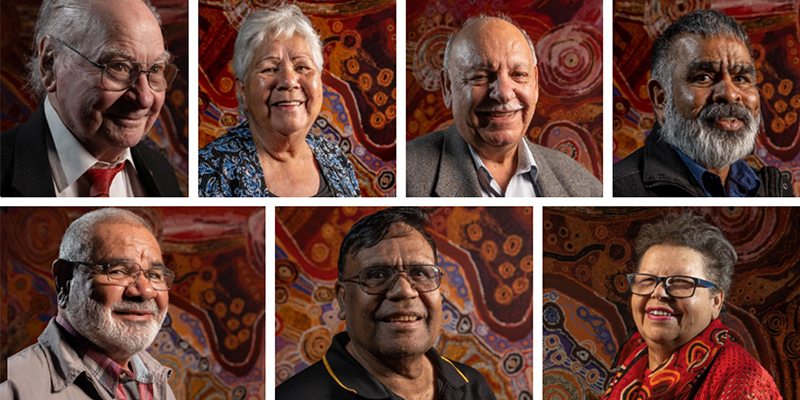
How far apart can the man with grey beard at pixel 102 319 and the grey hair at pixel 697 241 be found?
1.37 m

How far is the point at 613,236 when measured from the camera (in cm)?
259

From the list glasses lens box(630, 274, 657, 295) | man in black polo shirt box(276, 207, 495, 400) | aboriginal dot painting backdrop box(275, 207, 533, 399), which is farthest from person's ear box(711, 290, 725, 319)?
man in black polo shirt box(276, 207, 495, 400)

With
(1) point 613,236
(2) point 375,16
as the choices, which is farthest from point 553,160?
(2) point 375,16

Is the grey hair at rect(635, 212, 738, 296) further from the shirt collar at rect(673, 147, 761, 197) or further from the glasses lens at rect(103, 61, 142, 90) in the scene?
the glasses lens at rect(103, 61, 142, 90)

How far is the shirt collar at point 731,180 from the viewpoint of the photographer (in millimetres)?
2609

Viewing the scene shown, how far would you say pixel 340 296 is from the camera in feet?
8.27

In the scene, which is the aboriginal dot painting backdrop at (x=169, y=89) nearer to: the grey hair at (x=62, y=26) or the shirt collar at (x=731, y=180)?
the grey hair at (x=62, y=26)

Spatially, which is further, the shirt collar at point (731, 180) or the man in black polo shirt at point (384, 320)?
the shirt collar at point (731, 180)

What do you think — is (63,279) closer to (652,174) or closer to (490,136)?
(490,136)

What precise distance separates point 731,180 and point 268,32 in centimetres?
142

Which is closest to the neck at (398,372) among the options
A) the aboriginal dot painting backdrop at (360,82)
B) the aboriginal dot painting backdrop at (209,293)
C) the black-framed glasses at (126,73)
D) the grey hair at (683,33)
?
the aboriginal dot painting backdrop at (209,293)

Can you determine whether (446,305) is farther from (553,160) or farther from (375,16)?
(375,16)

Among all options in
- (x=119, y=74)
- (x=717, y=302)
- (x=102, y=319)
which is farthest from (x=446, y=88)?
(x=102, y=319)

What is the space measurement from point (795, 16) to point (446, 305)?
52.8 inches
